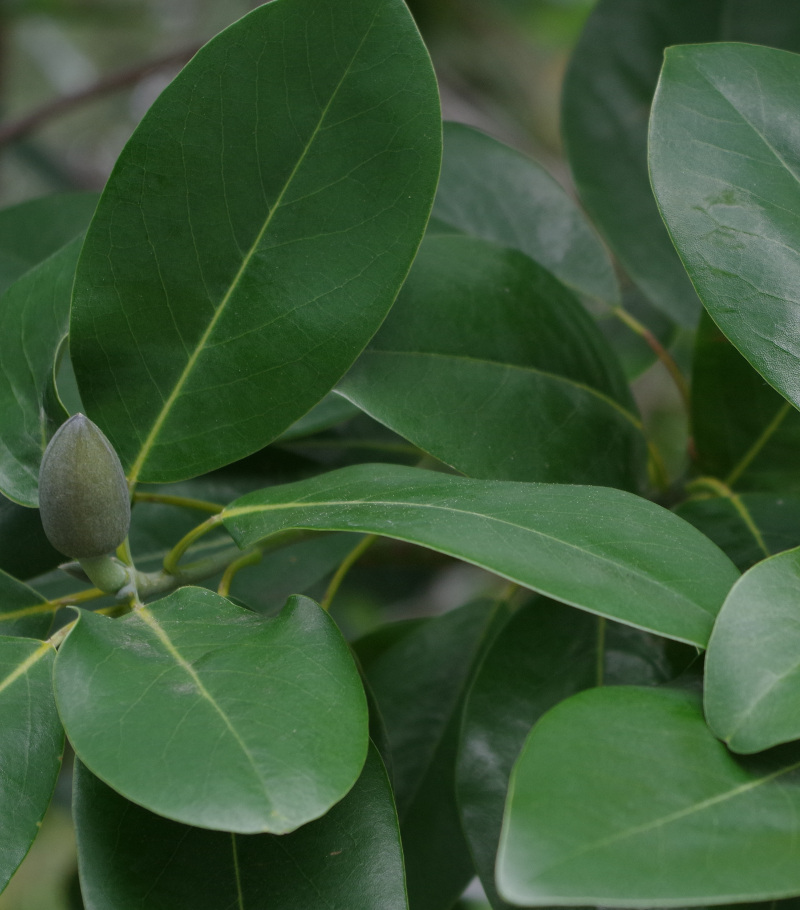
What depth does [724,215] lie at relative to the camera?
0.52 meters

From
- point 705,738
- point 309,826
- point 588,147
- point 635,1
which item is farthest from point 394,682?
point 635,1

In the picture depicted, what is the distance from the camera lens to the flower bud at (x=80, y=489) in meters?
0.46

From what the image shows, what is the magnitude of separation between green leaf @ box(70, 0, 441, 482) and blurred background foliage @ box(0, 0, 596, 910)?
62 cm

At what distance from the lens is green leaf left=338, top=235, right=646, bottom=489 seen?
58 cm

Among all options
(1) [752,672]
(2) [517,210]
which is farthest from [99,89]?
(1) [752,672]

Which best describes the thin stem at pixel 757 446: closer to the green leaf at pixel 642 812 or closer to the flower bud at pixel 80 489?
the green leaf at pixel 642 812

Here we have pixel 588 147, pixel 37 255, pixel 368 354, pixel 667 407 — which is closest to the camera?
pixel 368 354

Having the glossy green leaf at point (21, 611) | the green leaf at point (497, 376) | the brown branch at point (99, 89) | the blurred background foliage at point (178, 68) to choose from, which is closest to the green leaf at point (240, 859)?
the glossy green leaf at point (21, 611)

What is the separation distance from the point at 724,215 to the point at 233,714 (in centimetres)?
39

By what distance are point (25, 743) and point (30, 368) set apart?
9.5 inches

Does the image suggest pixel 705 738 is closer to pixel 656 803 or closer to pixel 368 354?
pixel 656 803

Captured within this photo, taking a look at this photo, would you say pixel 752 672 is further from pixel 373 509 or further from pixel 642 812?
pixel 373 509

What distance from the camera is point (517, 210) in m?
0.86

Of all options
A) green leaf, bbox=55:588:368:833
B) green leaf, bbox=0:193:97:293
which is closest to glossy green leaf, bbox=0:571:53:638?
green leaf, bbox=55:588:368:833
